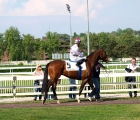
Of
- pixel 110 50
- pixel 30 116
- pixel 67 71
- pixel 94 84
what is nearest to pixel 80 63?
pixel 67 71

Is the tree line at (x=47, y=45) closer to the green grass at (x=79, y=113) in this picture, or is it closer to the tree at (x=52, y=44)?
the tree at (x=52, y=44)

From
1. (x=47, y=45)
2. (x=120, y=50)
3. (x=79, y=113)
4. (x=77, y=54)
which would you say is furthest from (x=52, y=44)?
(x=79, y=113)

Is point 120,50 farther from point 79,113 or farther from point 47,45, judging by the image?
point 79,113

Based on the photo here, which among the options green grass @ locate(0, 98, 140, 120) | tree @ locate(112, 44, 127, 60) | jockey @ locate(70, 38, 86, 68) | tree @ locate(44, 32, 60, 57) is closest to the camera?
green grass @ locate(0, 98, 140, 120)

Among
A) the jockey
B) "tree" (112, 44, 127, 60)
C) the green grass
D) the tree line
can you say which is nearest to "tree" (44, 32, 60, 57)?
the tree line

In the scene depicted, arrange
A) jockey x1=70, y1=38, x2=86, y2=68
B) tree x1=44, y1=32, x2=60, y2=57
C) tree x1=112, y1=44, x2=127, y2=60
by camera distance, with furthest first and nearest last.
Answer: tree x1=44, y1=32, x2=60, y2=57, tree x1=112, y1=44, x2=127, y2=60, jockey x1=70, y1=38, x2=86, y2=68

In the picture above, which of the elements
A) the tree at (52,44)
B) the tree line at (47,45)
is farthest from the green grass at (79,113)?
the tree at (52,44)

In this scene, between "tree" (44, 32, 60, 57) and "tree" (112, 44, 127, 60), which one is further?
"tree" (44, 32, 60, 57)

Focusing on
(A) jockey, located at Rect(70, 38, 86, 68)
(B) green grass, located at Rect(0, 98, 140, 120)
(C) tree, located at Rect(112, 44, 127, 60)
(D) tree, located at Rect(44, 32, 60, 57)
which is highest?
(D) tree, located at Rect(44, 32, 60, 57)

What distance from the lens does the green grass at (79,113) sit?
9953 mm

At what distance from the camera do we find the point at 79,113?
35.4 feet

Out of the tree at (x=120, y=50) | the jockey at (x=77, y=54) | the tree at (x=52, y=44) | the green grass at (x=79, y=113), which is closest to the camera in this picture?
the green grass at (x=79, y=113)

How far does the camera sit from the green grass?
9953mm

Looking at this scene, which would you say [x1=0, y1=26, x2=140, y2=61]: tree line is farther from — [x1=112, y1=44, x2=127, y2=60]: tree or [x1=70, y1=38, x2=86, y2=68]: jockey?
[x1=70, y1=38, x2=86, y2=68]: jockey
